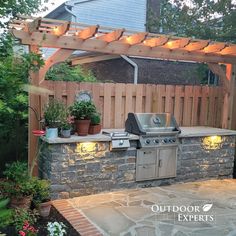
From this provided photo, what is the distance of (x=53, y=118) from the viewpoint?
4.29m

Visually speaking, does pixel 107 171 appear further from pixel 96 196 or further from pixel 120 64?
pixel 120 64

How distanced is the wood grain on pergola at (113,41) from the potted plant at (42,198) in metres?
2.07

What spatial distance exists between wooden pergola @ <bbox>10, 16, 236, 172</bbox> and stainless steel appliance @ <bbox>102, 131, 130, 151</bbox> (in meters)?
1.23

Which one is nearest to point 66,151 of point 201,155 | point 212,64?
point 201,155

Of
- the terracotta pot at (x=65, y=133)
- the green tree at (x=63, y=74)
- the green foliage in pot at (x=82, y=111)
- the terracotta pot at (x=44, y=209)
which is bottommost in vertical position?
the terracotta pot at (x=44, y=209)

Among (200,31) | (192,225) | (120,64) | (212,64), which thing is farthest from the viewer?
(120,64)

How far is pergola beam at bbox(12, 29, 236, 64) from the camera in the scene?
14.0 ft

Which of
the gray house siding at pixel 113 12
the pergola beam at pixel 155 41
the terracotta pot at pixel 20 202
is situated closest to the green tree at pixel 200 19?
the gray house siding at pixel 113 12

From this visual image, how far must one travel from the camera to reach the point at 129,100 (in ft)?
18.5

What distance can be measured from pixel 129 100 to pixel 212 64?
6.65 ft

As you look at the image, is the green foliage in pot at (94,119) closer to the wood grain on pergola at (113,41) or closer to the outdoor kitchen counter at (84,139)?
the outdoor kitchen counter at (84,139)

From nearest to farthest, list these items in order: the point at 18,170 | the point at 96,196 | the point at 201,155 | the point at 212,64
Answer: the point at 18,170 → the point at 96,196 → the point at 201,155 → the point at 212,64

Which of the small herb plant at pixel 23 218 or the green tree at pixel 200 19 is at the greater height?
the green tree at pixel 200 19

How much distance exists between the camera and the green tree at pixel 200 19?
28.4ft
